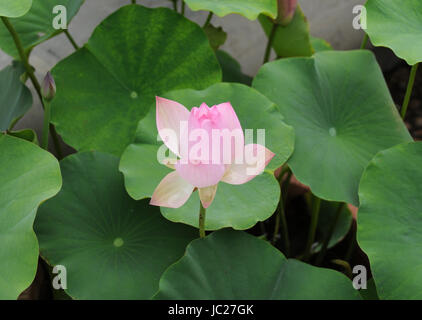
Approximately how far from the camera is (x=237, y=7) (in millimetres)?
1054

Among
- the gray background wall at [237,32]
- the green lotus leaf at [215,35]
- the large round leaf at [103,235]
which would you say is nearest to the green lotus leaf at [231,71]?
the green lotus leaf at [215,35]

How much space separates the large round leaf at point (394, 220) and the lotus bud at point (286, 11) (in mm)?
476

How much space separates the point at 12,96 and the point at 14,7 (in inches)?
10.1

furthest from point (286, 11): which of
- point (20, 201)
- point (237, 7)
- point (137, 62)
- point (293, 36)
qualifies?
point (20, 201)

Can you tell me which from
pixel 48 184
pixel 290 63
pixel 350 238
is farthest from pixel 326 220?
pixel 48 184

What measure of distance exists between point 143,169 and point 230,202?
179 millimetres

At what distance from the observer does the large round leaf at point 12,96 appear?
3.55 ft

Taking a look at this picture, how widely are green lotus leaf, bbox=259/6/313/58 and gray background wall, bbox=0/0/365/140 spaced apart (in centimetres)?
32

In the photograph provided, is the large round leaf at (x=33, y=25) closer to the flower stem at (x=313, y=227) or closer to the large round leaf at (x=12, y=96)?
the large round leaf at (x=12, y=96)

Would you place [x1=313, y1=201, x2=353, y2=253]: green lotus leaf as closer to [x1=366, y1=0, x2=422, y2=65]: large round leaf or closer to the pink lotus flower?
[x1=366, y1=0, x2=422, y2=65]: large round leaf

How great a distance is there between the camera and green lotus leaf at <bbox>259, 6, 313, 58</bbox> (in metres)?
1.30

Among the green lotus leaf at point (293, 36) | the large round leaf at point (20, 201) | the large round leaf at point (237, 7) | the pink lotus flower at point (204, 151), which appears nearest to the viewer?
the pink lotus flower at point (204, 151)

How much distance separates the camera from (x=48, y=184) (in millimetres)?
838
